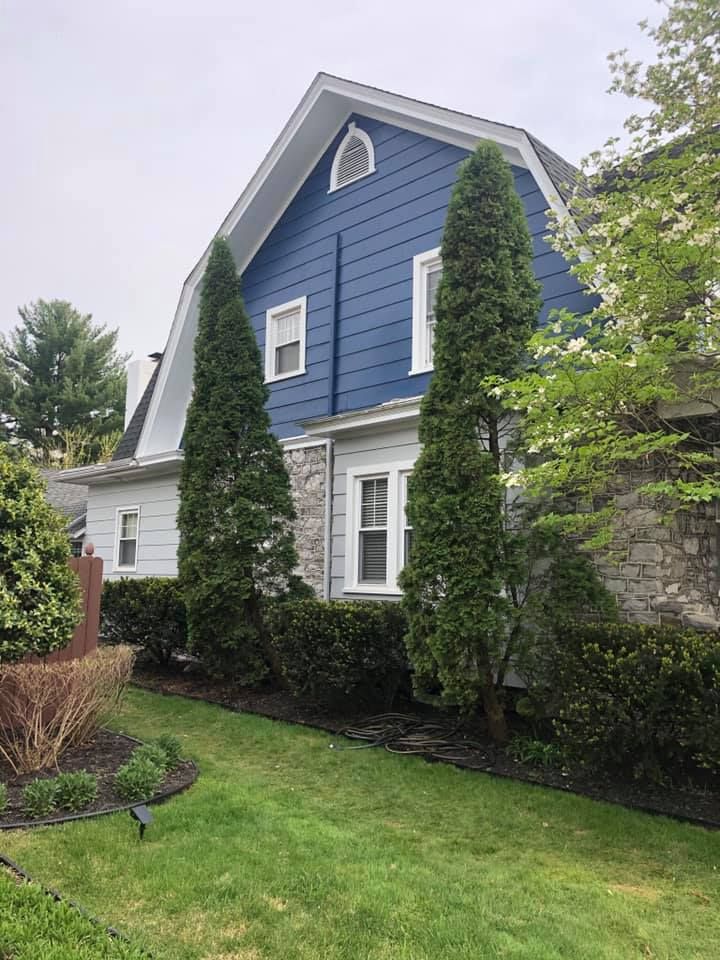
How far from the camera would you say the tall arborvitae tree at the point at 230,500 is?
8125 mm

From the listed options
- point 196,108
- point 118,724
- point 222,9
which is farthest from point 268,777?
point 196,108

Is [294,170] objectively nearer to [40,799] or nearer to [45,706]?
[45,706]

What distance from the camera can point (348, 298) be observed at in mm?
9539

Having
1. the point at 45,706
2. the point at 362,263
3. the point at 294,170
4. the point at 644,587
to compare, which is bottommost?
the point at 45,706

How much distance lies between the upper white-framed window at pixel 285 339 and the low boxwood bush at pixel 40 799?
665 cm

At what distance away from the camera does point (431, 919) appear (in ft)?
10.3

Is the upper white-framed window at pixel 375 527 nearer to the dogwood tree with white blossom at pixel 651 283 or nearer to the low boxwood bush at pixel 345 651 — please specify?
the low boxwood bush at pixel 345 651

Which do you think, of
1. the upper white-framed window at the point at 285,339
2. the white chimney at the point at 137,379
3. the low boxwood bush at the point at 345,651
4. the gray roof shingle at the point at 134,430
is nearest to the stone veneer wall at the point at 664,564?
the low boxwood bush at the point at 345,651

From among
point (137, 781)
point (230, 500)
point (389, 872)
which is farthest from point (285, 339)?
point (389, 872)

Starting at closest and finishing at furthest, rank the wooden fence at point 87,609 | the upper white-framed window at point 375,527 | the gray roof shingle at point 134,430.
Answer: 1. the wooden fence at point 87,609
2. the upper white-framed window at point 375,527
3. the gray roof shingle at point 134,430

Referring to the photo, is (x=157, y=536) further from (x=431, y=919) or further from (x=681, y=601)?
(x=431, y=919)

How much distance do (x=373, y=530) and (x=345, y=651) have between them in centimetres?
186

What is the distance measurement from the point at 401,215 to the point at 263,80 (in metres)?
4.21

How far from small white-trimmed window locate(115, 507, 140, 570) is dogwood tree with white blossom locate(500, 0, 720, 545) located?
9.33 m
